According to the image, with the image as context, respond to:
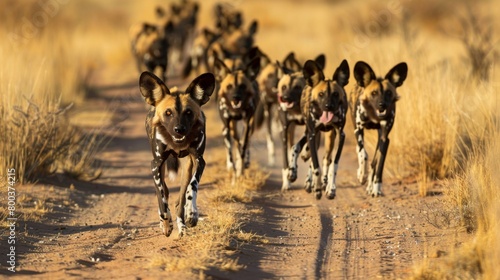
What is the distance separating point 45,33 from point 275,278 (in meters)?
12.5

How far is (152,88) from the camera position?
25.2 ft

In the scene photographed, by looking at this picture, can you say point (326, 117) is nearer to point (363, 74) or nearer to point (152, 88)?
point (363, 74)

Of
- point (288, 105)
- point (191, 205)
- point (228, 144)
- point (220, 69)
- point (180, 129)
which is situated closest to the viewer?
point (180, 129)

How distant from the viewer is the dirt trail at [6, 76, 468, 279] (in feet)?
22.2

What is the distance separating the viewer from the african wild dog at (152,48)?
58.8 feet

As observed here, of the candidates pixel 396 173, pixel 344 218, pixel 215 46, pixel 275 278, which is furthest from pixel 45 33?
pixel 275 278

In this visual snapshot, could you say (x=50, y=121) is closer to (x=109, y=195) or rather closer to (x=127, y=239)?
(x=109, y=195)

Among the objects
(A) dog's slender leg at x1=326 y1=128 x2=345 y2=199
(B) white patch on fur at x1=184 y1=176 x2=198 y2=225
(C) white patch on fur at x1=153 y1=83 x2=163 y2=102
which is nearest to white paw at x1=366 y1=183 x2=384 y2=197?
(A) dog's slender leg at x1=326 y1=128 x2=345 y2=199

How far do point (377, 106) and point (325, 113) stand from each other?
0.54 metres

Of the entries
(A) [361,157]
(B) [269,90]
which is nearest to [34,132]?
(B) [269,90]

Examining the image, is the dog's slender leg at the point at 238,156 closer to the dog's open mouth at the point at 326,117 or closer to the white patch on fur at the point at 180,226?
the dog's open mouth at the point at 326,117

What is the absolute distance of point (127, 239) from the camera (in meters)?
7.77

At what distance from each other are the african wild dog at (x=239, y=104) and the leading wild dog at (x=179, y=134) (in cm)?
286

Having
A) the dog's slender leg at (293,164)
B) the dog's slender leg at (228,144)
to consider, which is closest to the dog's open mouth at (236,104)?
the dog's slender leg at (228,144)
